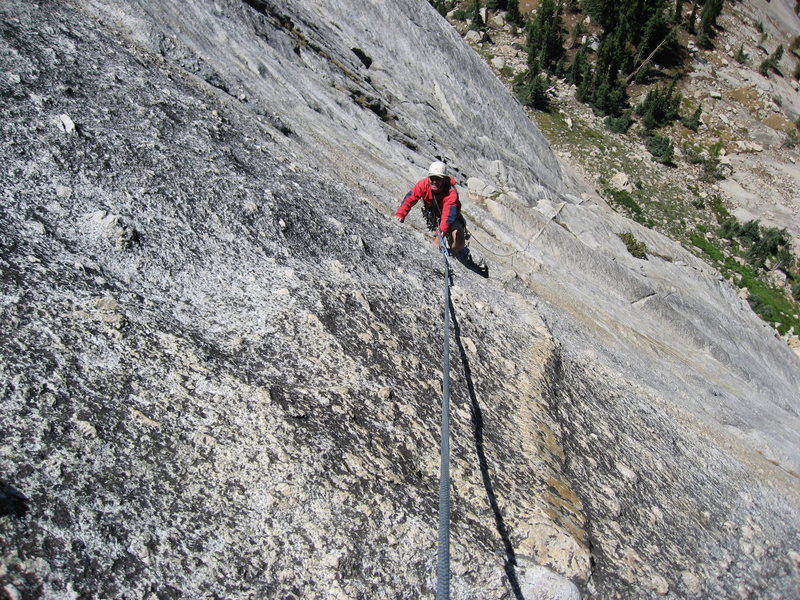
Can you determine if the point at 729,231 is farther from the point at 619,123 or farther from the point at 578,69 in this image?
the point at 578,69

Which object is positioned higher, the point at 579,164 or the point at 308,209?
the point at 579,164

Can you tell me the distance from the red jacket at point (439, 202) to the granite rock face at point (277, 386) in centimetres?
57

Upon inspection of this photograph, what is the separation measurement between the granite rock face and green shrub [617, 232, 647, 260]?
6881 mm

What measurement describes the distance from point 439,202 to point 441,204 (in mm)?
60

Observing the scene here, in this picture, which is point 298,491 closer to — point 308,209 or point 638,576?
point 638,576

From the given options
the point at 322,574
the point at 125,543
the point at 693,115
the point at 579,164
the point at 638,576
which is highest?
the point at 693,115

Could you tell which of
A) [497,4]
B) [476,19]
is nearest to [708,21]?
[497,4]

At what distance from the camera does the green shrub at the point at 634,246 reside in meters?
18.6

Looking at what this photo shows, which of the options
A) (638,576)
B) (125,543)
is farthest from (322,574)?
(638,576)

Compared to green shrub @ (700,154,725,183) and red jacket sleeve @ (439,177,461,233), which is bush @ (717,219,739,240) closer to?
green shrub @ (700,154,725,183)

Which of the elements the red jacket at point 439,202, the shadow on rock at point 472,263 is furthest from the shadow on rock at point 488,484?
the shadow on rock at point 472,263

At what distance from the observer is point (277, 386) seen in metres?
4.82

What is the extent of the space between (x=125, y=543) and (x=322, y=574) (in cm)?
131

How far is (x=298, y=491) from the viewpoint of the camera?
4008 mm
